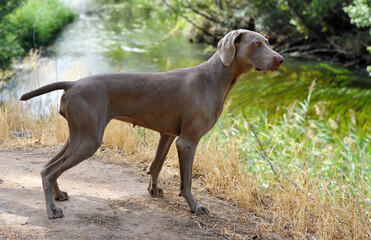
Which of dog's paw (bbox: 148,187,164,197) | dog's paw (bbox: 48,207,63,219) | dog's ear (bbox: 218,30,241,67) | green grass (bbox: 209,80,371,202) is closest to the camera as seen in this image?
dog's paw (bbox: 48,207,63,219)

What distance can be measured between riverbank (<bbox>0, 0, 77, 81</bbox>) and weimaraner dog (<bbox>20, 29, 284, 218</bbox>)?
7721 mm

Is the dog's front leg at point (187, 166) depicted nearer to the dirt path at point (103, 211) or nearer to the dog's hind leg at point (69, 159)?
the dirt path at point (103, 211)

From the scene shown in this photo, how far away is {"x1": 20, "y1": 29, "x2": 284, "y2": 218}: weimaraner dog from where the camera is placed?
382 cm

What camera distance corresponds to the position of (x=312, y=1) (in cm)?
1540

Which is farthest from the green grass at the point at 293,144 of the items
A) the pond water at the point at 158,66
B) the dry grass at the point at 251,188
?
the dry grass at the point at 251,188

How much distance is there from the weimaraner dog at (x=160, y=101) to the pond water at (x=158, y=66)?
3.71 meters

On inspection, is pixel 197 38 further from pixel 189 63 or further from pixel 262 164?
pixel 262 164

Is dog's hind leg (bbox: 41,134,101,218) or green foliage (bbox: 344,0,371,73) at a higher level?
green foliage (bbox: 344,0,371,73)

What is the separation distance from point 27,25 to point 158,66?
6.18 meters

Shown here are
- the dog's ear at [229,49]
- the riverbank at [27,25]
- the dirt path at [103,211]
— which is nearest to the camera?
the dirt path at [103,211]

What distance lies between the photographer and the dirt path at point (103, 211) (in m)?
3.66

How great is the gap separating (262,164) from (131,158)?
9.42 feet

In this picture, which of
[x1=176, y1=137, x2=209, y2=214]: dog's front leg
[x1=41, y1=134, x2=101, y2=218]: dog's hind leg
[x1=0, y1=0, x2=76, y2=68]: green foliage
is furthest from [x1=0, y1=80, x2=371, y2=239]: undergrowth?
[x1=0, y1=0, x2=76, y2=68]: green foliage

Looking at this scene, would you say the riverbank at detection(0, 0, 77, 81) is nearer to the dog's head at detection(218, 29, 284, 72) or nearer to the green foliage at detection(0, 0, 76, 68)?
the green foliage at detection(0, 0, 76, 68)
